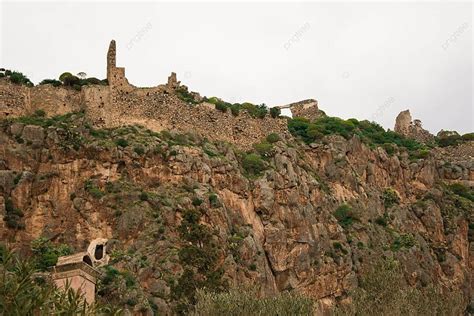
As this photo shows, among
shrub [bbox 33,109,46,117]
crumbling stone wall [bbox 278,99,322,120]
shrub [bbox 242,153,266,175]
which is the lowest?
shrub [bbox 242,153,266,175]

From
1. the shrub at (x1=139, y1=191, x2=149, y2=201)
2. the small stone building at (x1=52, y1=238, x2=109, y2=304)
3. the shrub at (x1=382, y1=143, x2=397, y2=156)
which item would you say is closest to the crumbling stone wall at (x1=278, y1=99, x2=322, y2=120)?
the shrub at (x1=382, y1=143, x2=397, y2=156)

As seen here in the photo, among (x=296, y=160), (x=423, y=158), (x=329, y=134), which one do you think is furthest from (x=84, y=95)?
(x=423, y=158)

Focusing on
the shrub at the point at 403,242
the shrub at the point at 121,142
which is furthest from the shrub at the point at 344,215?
the shrub at the point at 121,142

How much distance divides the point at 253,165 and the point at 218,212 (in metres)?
8.77

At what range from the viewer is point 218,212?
52.3 meters

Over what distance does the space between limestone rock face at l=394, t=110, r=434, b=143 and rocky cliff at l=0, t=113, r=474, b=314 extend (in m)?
18.6

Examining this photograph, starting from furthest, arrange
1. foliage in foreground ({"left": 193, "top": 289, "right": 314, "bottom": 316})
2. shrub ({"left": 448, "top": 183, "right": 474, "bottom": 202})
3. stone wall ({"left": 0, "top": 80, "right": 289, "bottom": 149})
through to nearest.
Answer: shrub ({"left": 448, "top": 183, "right": 474, "bottom": 202}), stone wall ({"left": 0, "top": 80, "right": 289, "bottom": 149}), foliage in foreground ({"left": 193, "top": 289, "right": 314, "bottom": 316})

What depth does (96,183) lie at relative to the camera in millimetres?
50844

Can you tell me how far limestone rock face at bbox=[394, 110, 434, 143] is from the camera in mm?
89625

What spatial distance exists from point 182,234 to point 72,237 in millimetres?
6190

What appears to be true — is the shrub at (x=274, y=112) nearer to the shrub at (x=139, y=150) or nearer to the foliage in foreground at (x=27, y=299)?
the shrub at (x=139, y=150)

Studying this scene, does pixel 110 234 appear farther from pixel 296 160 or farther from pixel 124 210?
pixel 296 160

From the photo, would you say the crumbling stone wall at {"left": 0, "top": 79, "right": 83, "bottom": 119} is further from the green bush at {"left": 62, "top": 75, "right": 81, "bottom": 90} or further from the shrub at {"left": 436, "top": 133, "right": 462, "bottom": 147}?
the shrub at {"left": 436, "top": 133, "right": 462, "bottom": 147}

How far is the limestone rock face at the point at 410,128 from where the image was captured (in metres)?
89.6
